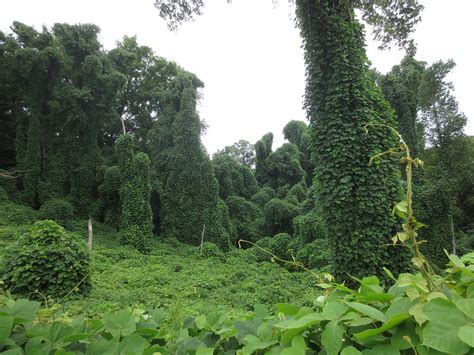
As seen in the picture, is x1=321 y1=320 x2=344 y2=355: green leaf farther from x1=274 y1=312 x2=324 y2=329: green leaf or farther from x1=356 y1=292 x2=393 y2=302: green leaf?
x1=356 y1=292 x2=393 y2=302: green leaf

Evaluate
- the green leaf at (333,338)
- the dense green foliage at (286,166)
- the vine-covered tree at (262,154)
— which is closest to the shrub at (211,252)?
the dense green foliage at (286,166)

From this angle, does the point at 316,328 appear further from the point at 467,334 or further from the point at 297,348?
the point at 467,334

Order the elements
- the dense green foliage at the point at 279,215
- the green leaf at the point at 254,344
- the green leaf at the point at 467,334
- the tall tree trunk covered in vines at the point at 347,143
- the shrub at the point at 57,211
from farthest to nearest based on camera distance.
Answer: the dense green foliage at the point at 279,215
the shrub at the point at 57,211
the tall tree trunk covered in vines at the point at 347,143
the green leaf at the point at 254,344
the green leaf at the point at 467,334

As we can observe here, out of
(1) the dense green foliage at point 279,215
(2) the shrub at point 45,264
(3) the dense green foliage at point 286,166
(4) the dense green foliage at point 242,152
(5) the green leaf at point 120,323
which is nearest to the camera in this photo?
(5) the green leaf at point 120,323

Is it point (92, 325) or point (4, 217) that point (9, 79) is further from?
point (92, 325)

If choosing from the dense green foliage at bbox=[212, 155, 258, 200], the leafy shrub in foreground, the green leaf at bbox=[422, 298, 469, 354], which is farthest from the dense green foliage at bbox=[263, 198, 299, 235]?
the green leaf at bbox=[422, 298, 469, 354]

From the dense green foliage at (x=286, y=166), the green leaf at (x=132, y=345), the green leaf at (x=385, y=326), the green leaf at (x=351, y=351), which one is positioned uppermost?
the dense green foliage at (x=286, y=166)

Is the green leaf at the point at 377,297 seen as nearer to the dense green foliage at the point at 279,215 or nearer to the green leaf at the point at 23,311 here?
the green leaf at the point at 23,311

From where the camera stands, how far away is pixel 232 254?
54.9ft

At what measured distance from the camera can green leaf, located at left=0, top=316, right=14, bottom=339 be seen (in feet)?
2.25

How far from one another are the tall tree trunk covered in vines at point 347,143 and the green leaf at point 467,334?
495cm

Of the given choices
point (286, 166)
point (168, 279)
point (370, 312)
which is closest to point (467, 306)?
point (370, 312)

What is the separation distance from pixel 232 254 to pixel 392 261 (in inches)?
483

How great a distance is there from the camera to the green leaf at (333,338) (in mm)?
610
